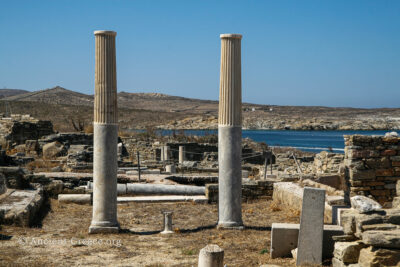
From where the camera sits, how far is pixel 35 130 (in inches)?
1081

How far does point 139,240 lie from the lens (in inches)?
363

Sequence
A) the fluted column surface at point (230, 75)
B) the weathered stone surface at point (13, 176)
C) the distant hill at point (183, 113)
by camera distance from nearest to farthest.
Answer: the fluted column surface at point (230, 75)
the weathered stone surface at point (13, 176)
the distant hill at point (183, 113)

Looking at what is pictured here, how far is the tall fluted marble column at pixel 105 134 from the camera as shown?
9539 mm

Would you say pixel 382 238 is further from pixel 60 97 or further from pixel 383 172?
pixel 60 97

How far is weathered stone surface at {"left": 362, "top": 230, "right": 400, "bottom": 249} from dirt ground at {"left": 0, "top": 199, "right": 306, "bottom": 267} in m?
1.71

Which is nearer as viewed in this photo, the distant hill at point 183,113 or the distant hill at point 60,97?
the distant hill at point 183,113

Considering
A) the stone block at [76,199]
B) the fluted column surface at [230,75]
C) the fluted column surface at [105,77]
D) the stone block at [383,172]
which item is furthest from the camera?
the stone block at [76,199]

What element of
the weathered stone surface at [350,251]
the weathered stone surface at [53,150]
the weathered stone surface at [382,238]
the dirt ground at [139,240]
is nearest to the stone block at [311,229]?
the dirt ground at [139,240]

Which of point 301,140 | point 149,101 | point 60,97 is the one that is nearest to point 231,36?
point 301,140

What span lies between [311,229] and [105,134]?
4.24 metres

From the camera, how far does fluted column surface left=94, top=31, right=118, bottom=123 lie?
31.2ft

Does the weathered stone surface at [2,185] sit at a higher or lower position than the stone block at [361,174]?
lower

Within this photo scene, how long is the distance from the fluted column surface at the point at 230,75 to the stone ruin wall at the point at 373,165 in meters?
3.56

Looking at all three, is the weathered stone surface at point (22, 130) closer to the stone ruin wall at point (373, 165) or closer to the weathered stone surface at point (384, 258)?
the stone ruin wall at point (373, 165)
